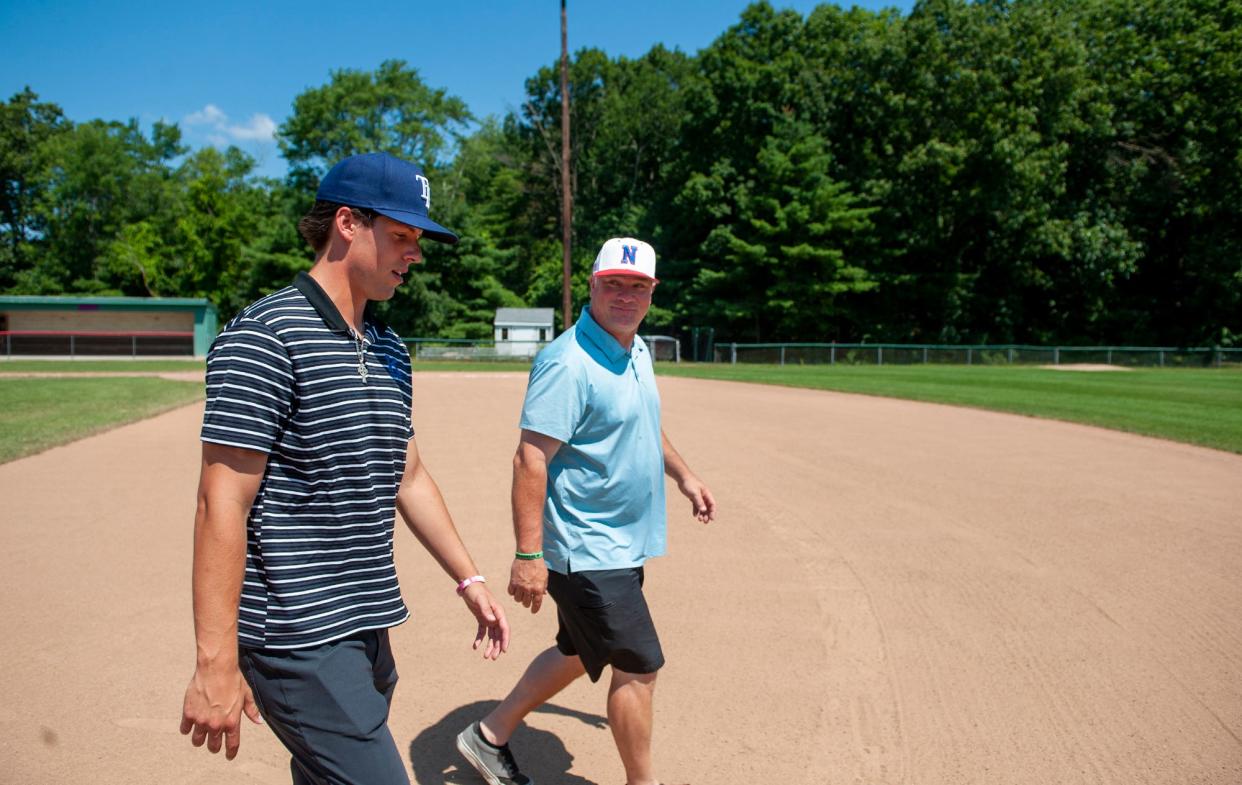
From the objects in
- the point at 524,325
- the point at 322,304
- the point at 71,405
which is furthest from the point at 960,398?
the point at 524,325

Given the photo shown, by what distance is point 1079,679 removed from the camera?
4441 mm

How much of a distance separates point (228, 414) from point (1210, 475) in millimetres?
11111

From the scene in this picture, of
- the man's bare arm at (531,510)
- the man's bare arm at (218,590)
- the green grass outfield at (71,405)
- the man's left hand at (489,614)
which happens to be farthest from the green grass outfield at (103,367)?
the man's bare arm at (218,590)

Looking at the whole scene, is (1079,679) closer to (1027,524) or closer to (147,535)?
(1027,524)

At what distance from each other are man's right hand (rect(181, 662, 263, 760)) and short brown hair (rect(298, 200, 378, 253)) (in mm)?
1066

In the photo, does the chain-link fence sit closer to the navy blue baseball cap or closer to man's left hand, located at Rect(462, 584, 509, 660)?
man's left hand, located at Rect(462, 584, 509, 660)

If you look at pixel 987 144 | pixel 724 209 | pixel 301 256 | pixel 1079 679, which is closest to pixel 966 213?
pixel 987 144

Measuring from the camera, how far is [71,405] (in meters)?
17.0

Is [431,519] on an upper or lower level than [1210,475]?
upper

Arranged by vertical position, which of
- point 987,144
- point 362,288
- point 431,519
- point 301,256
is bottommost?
point 431,519

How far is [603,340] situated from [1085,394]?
68.3ft

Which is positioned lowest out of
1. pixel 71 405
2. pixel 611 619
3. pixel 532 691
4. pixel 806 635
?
pixel 806 635

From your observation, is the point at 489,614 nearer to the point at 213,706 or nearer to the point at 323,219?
the point at 213,706

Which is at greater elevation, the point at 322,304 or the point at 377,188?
the point at 377,188
